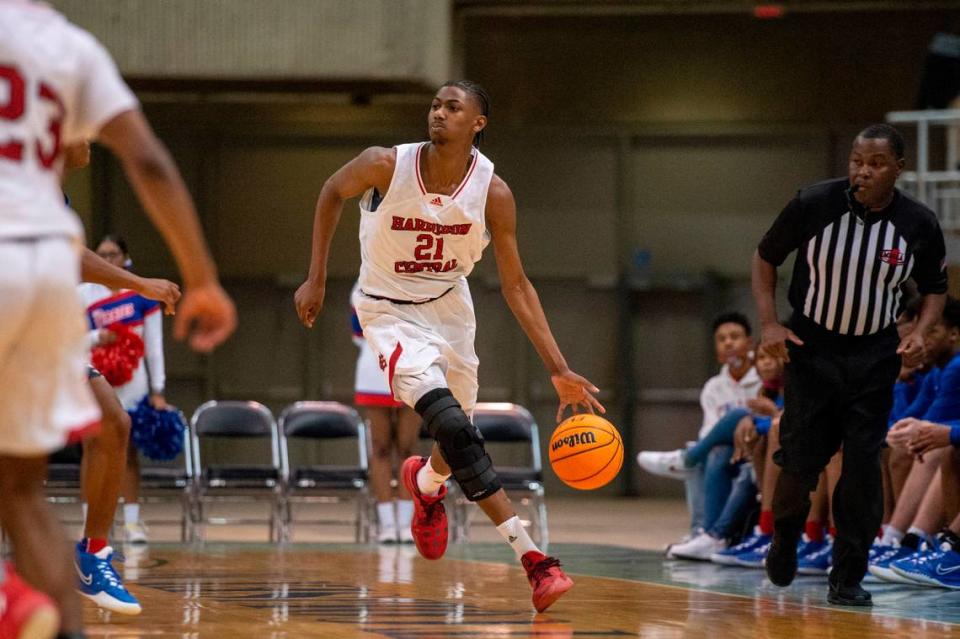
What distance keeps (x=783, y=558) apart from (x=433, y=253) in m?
2.06

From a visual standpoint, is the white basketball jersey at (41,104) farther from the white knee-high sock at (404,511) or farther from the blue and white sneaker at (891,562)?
the white knee-high sock at (404,511)

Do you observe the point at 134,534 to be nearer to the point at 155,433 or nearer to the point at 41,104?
the point at 155,433

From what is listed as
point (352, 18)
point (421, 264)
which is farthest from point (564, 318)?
point (421, 264)

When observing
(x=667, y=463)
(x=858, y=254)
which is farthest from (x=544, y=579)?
(x=667, y=463)

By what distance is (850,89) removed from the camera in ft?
53.4

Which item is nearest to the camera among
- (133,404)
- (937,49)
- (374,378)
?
(133,404)

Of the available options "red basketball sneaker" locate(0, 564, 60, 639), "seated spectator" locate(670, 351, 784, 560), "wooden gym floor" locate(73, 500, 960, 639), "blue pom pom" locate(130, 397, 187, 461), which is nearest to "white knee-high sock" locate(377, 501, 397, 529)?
"wooden gym floor" locate(73, 500, 960, 639)

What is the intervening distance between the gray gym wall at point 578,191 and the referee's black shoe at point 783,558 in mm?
9767

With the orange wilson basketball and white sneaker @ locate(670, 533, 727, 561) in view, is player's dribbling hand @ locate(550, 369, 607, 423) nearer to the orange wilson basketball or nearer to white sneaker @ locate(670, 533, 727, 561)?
the orange wilson basketball

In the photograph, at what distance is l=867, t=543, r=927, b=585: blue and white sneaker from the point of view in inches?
283

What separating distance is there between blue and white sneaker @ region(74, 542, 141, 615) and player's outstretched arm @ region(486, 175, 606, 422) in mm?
1931

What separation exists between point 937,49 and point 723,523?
5.09m

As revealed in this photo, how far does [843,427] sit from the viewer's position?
254 inches

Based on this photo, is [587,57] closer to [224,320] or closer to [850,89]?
[850,89]
